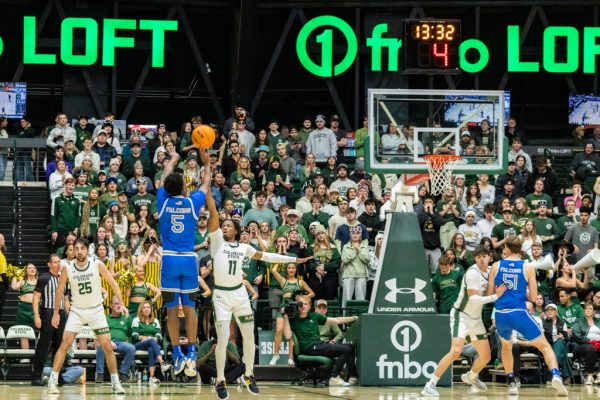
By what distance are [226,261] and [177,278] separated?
2.51ft

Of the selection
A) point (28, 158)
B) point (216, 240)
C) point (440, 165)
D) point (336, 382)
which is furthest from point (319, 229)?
point (28, 158)

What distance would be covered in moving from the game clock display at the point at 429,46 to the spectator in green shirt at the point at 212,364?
17.5ft

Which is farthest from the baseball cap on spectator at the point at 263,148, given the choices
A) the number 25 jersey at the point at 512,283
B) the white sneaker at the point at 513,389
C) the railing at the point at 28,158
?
the number 25 jersey at the point at 512,283

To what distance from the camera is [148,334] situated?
2281 cm

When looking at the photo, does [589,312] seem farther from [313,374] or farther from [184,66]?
[184,66]

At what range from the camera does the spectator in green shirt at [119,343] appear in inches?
859

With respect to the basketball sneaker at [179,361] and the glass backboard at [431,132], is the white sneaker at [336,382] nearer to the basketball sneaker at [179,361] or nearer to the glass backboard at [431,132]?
the glass backboard at [431,132]

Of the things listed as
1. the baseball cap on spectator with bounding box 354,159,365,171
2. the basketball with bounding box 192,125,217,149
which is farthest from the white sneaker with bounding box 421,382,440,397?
the baseball cap on spectator with bounding box 354,159,365,171

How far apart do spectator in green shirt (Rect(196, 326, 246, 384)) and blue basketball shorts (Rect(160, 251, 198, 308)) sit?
13.3ft

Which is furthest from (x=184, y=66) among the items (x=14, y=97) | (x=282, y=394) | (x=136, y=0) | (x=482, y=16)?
(x=282, y=394)

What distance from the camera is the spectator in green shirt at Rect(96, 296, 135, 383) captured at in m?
21.8

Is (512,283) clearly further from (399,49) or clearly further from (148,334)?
(399,49)

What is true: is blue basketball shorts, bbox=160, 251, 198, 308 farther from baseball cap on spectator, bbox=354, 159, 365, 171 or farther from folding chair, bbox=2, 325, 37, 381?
baseball cap on spectator, bbox=354, 159, 365, 171

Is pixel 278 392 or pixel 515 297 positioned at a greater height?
pixel 515 297
